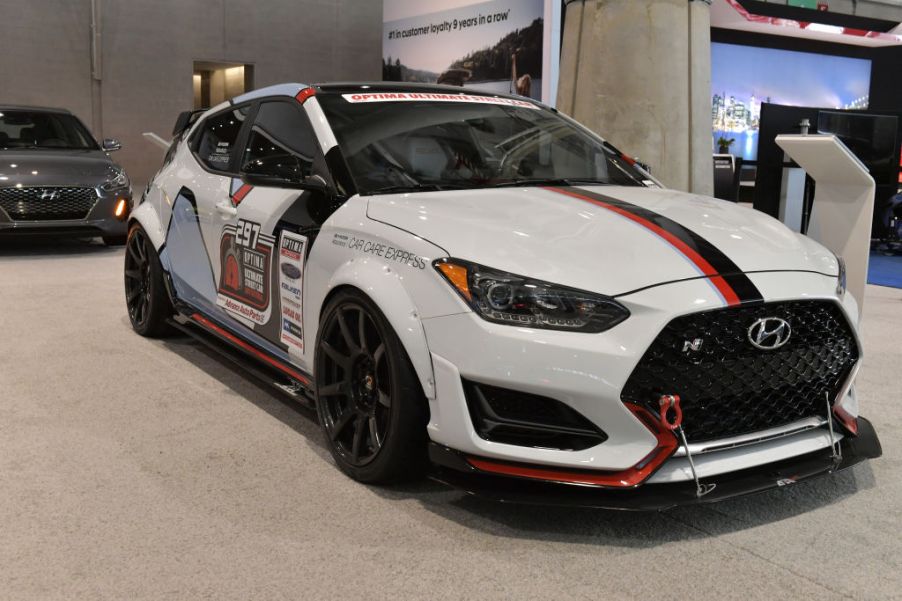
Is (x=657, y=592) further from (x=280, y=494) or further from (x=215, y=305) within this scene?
(x=215, y=305)

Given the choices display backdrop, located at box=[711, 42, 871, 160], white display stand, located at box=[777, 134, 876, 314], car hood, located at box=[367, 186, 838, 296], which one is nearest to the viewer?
car hood, located at box=[367, 186, 838, 296]

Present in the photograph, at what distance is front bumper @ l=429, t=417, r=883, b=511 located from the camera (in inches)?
96.6

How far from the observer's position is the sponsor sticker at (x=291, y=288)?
3.31 meters

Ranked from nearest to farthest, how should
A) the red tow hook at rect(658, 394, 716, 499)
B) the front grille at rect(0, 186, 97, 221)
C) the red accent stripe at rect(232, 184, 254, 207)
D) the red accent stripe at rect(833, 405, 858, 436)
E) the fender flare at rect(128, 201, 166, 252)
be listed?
the red tow hook at rect(658, 394, 716, 499) → the red accent stripe at rect(833, 405, 858, 436) → the red accent stripe at rect(232, 184, 254, 207) → the fender flare at rect(128, 201, 166, 252) → the front grille at rect(0, 186, 97, 221)

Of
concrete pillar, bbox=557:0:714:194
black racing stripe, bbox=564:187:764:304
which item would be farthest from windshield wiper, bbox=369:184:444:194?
concrete pillar, bbox=557:0:714:194

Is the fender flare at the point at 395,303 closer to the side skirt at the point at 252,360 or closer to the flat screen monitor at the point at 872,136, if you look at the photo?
the side skirt at the point at 252,360

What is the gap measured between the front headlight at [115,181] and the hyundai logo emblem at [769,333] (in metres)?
7.36

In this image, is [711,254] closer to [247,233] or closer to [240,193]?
[247,233]

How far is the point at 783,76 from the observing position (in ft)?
70.1

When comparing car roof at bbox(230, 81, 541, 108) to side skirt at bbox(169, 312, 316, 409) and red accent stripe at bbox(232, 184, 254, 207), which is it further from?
side skirt at bbox(169, 312, 316, 409)

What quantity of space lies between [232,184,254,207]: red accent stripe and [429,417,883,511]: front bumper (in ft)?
5.42

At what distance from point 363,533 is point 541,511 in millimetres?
564

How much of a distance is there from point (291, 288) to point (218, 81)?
61.2ft

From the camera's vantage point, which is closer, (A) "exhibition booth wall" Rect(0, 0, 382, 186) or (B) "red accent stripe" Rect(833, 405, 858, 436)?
(B) "red accent stripe" Rect(833, 405, 858, 436)
